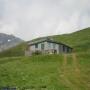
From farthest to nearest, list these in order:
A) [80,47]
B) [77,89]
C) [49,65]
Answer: [80,47], [49,65], [77,89]

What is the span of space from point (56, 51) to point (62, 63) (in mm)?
26463

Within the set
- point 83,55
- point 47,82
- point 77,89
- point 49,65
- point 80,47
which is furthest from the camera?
point 80,47

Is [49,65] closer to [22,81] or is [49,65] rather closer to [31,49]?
[22,81]

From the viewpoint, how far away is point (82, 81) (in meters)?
62.2

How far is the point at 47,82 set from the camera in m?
61.1

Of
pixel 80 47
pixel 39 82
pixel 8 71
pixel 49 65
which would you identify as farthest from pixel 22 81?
pixel 80 47

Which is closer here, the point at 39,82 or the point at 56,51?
the point at 39,82

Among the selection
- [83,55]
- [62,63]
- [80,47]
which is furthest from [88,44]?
[62,63]

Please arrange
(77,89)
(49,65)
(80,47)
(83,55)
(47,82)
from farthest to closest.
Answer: (80,47), (83,55), (49,65), (47,82), (77,89)

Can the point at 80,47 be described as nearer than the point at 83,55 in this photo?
No

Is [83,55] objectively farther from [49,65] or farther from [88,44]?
[88,44]

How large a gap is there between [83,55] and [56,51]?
19.3 meters

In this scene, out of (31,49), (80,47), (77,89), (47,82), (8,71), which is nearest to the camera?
(77,89)

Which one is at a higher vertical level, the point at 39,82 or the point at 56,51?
the point at 56,51
